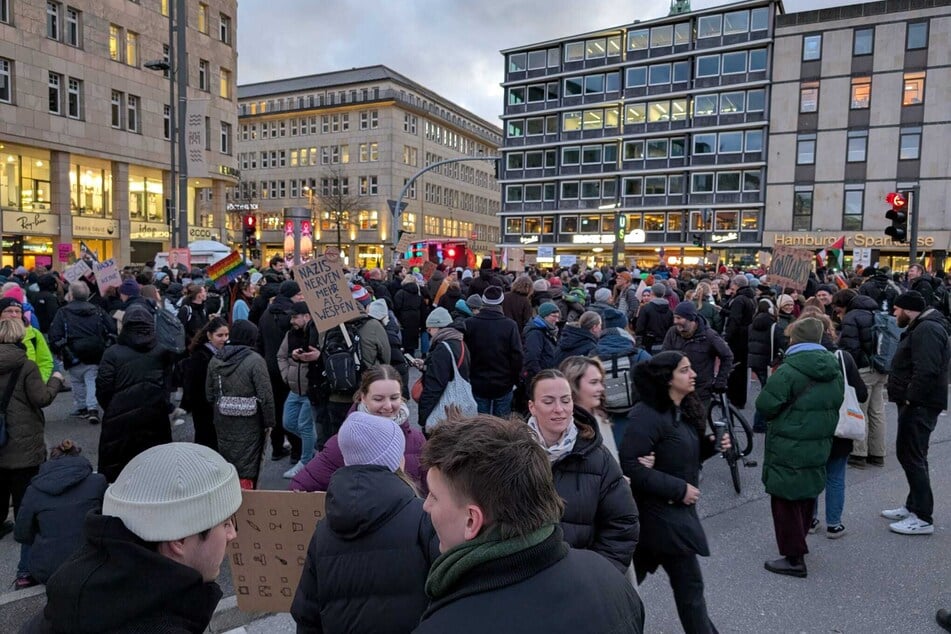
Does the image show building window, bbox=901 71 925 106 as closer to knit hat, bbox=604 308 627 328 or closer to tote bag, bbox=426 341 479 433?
knit hat, bbox=604 308 627 328

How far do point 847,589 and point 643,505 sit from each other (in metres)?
2.19

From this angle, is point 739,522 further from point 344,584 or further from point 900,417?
point 344,584

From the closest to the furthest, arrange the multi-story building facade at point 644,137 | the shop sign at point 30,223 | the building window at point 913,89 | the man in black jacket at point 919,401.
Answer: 1. the man in black jacket at point 919,401
2. the shop sign at point 30,223
3. the building window at point 913,89
4. the multi-story building facade at point 644,137

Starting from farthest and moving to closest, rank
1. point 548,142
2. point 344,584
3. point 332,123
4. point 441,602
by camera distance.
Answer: point 332,123 → point 548,142 → point 344,584 → point 441,602

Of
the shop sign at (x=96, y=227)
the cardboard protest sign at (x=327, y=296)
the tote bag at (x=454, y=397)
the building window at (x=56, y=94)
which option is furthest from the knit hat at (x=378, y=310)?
A: the shop sign at (x=96, y=227)

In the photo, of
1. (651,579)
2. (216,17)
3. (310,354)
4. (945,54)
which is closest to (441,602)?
(651,579)

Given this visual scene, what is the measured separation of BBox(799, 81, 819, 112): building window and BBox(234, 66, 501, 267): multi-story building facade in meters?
37.0

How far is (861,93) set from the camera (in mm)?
46344

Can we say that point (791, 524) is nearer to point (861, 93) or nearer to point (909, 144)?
point (909, 144)

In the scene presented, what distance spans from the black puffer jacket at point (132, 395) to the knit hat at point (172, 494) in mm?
3975

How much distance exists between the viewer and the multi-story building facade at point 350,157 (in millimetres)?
70812

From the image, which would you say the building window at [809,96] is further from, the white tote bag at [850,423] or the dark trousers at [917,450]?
the white tote bag at [850,423]

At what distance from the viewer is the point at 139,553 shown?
1.59m

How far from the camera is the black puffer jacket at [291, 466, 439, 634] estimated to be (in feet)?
7.28
